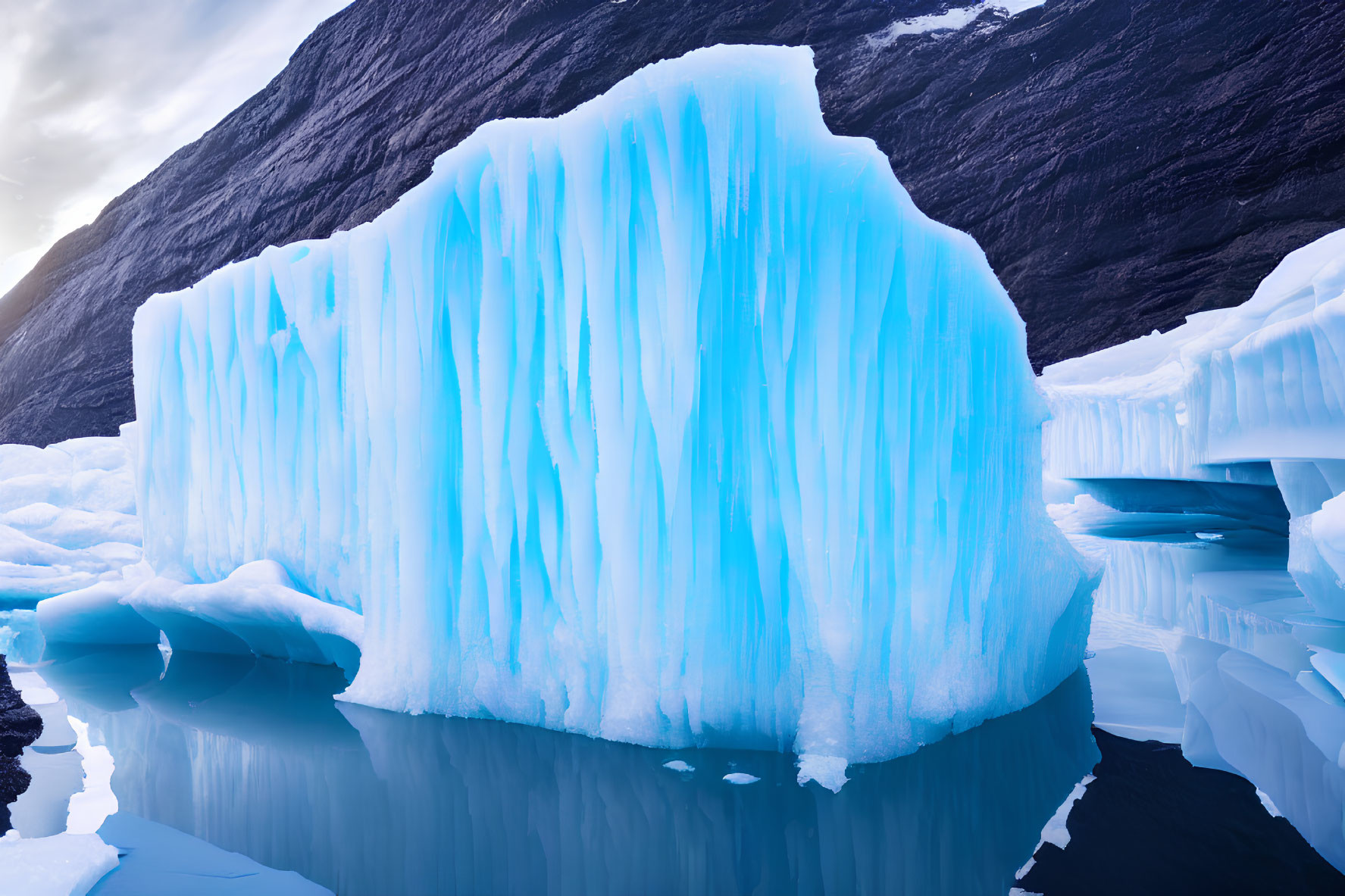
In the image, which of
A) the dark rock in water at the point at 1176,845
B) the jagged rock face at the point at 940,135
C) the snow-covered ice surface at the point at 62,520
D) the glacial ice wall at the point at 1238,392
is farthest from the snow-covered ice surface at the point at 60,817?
the jagged rock face at the point at 940,135

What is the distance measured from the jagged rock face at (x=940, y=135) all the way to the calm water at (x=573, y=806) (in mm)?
15715

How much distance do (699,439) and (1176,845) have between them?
1835 millimetres

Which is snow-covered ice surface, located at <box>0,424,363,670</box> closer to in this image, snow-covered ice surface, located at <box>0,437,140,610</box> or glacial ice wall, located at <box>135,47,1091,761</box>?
snow-covered ice surface, located at <box>0,437,140,610</box>

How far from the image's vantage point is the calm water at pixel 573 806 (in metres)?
2.06

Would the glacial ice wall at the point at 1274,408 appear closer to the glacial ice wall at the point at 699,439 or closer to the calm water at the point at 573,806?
the glacial ice wall at the point at 699,439

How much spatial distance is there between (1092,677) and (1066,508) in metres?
11.7

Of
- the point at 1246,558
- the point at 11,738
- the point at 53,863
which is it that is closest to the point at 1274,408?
the point at 1246,558

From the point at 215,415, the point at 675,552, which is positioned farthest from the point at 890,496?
the point at 215,415

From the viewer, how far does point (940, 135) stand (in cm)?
1752

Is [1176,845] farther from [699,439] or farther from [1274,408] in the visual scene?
[1274,408]

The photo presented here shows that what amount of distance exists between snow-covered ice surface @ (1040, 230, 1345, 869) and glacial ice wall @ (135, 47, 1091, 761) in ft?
2.64

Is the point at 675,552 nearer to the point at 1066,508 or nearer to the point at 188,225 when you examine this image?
the point at 1066,508

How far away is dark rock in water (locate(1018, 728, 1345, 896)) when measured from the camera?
1.89 meters

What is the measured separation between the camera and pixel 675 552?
2.94 metres
